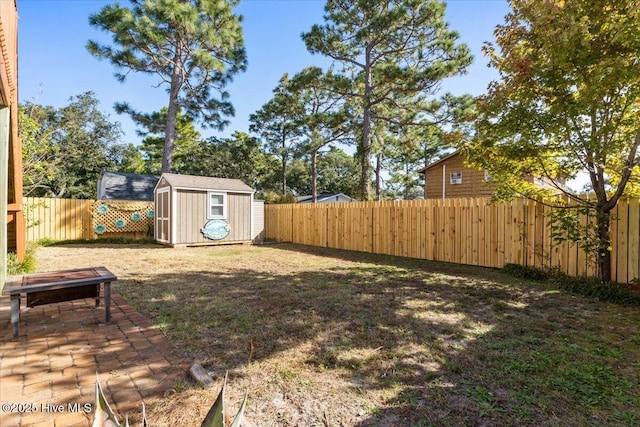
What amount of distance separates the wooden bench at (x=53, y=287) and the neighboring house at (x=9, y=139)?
65.8 inches

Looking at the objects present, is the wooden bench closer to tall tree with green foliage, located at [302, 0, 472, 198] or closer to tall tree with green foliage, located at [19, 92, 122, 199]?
tall tree with green foliage, located at [302, 0, 472, 198]

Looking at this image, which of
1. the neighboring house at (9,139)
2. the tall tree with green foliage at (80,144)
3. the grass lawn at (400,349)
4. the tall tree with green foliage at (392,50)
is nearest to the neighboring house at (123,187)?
the tall tree with green foliage at (80,144)

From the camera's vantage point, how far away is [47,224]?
1152cm

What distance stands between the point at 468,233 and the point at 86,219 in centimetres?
1381

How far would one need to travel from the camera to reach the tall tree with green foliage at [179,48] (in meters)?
14.0

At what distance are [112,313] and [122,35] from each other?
15222 millimetres

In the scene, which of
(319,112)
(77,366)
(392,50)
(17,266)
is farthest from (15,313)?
(319,112)

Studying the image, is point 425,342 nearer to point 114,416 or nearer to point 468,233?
point 114,416

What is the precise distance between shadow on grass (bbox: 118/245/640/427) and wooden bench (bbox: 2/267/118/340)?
0.70 meters

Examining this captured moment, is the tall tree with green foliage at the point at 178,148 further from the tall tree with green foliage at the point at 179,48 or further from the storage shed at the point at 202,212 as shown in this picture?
the storage shed at the point at 202,212

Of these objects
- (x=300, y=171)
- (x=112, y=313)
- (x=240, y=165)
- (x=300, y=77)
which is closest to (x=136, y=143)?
(x=240, y=165)

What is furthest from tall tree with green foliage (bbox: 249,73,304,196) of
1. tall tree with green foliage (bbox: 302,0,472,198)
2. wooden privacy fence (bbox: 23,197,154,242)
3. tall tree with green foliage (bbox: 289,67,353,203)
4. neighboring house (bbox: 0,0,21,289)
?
neighboring house (bbox: 0,0,21,289)

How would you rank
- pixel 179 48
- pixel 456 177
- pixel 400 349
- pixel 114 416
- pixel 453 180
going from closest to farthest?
pixel 114 416
pixel 400 349
pixel 179 48
pixel 456 177
pixel 453 180

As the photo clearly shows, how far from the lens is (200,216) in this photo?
38.6 ft
